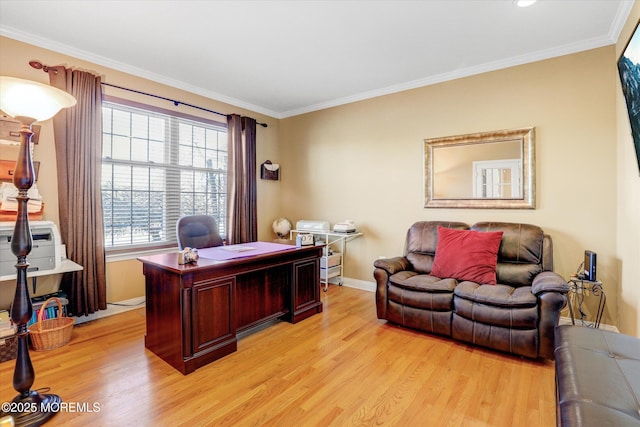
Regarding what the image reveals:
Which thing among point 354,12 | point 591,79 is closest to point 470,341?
point 591,79

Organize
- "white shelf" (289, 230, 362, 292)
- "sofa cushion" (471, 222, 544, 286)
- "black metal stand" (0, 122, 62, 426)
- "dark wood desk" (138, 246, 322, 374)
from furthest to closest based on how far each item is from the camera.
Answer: "white shelf" (289, 230, 362, 292), "sofa cushion" (471, 222, 544, 286), "dark wood desk" (138, 246, 322, 374), "black metal stand" (0, 122, 62, 426)

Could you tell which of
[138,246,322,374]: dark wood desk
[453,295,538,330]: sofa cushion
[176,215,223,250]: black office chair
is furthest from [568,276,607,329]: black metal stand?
[176,215,223,250]: black office chair

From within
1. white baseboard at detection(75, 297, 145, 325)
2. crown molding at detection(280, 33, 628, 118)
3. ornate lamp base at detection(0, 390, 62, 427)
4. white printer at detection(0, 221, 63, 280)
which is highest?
crown molding at detection(280, 33, 628, 118)

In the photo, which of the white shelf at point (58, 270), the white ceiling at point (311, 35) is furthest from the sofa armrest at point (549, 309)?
the white shelf at point (58, 270)

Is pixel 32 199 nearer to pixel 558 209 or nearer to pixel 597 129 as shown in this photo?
pixel 558 209

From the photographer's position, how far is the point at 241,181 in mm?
4457

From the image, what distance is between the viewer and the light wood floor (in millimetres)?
1749

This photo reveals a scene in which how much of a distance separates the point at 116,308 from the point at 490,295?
3.61 m

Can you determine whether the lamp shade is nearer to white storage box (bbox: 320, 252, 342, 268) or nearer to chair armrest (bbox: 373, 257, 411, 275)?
chair armrest (bbox: 373, 257, 411, 275)

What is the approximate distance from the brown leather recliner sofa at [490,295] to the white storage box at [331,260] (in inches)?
45.3

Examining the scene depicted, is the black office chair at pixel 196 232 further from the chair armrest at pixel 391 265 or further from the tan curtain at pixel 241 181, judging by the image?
the chair armrest at pixel 391 265

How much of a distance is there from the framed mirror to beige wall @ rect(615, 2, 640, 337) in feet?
2.09

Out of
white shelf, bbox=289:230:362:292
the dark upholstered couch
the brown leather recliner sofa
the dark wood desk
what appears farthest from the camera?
white shelf, bbox=289:230:362:292

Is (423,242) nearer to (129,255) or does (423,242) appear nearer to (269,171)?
(269,171)
